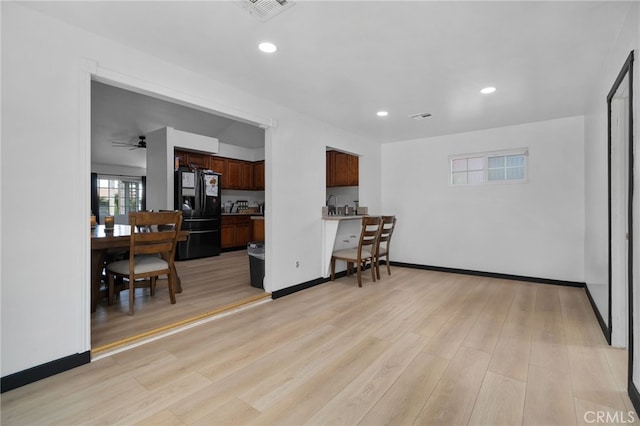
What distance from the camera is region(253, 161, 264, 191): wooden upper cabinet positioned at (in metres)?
7.71

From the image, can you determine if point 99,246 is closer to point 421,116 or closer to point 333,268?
Answer: point 333,268

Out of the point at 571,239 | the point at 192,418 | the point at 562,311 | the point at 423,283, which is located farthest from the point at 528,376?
the point at 571,239

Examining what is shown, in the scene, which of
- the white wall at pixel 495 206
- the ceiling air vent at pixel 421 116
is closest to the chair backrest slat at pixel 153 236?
the ceiling air vent at pixel 421 116

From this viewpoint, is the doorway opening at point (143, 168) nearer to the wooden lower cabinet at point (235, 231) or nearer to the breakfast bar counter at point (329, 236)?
the wooden lower cabinet at point (235, 231)

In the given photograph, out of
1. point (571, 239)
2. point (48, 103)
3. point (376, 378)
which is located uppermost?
point (48, 103)

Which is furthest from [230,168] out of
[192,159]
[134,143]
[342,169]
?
[342,169]

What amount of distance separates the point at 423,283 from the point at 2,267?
14.1 feet

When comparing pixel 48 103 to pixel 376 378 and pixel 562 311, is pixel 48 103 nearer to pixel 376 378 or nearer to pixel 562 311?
pixel 376 378

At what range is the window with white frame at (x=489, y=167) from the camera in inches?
177

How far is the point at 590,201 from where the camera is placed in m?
3.44

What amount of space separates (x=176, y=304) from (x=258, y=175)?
4.93 metres

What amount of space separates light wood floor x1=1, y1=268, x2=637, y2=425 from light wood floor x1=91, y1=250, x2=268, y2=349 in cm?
27

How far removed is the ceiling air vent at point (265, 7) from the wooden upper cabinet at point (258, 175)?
5.84 metres

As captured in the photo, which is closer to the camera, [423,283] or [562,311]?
[562,311]
